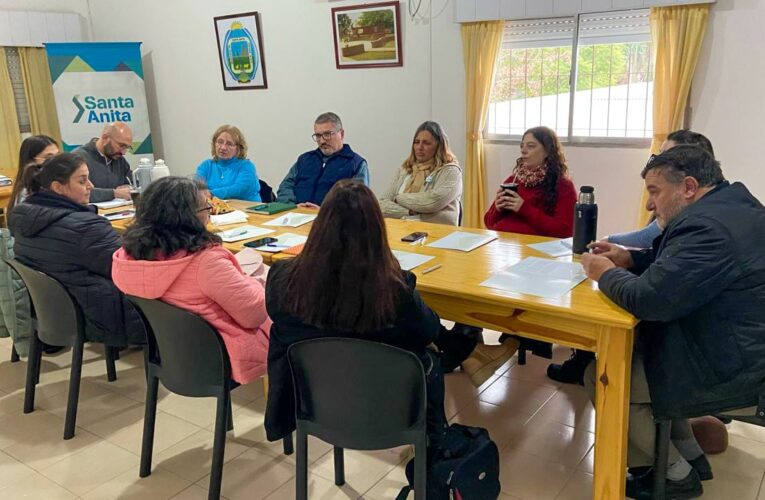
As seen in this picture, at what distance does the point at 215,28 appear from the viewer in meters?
5.77

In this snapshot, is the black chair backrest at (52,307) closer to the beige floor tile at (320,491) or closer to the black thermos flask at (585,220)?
the beige floor tile at (320,491)

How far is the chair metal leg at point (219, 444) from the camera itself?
202 cm

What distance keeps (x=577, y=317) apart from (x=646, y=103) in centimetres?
266

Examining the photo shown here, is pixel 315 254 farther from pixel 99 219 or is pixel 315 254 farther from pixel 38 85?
pixel 38 85

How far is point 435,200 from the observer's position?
128 inches

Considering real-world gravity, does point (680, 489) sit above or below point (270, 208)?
below

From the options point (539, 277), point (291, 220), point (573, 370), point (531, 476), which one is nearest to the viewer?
point (539, 277)

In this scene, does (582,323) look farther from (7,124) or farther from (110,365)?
(7,124)

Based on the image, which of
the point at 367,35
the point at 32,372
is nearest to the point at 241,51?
the point at 367,35

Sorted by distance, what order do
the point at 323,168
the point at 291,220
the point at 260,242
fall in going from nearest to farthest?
1. the point at 260,242
2. the point at 291,220
3. the point at 323,168

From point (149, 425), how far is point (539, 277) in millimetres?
1461

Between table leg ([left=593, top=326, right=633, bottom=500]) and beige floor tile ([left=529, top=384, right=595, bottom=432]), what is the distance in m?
0.59

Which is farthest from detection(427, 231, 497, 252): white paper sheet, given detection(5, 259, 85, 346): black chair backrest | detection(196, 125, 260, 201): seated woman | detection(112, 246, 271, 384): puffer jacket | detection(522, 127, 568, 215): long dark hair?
detection(196, 125, 260, 201): seated woman

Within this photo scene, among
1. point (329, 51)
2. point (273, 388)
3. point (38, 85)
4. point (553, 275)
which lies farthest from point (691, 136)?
point (38, 85)
